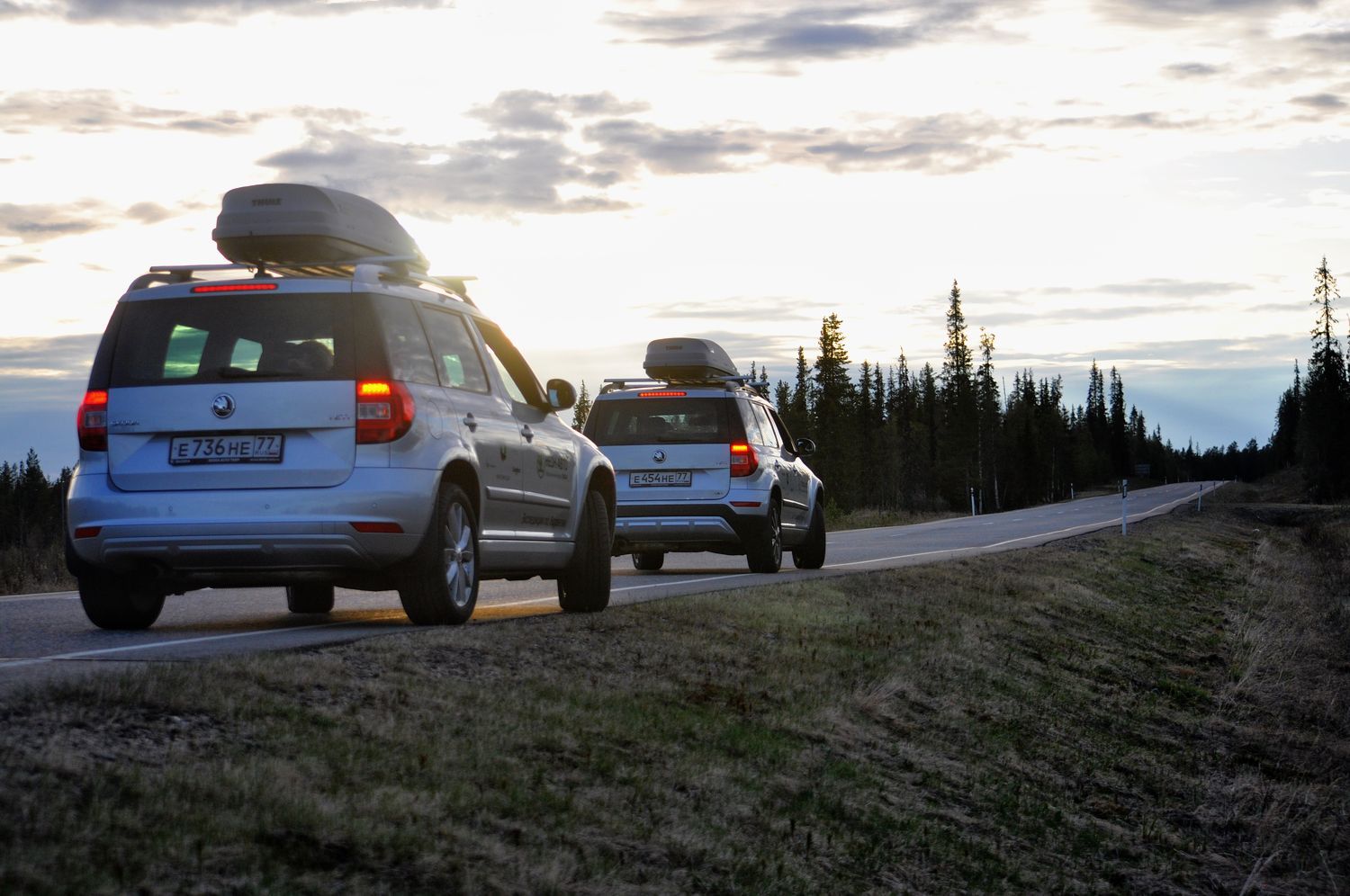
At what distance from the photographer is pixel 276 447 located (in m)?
8.05

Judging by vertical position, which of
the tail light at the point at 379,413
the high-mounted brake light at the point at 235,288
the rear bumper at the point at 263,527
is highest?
the high-mounted brake light at the point at 235,288

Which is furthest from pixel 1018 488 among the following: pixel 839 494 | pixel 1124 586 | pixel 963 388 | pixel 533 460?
pixel 533 460

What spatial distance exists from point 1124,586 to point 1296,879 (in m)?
12.8

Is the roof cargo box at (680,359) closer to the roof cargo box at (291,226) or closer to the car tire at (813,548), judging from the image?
the car tire at (813,548)

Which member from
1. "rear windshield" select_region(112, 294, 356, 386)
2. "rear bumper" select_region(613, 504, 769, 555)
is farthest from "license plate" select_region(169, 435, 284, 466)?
"rear bumper" select_region(613, 504, 769, 555)

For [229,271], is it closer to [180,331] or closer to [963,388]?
[180,331]

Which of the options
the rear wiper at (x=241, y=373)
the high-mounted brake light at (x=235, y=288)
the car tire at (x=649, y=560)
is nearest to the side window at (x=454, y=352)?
the high-mounted brake light at (x=235, y=288)

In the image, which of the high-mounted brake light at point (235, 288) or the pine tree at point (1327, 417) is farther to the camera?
the pine tree at point (1327, 417)

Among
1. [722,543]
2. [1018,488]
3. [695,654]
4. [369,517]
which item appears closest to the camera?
[369,517]

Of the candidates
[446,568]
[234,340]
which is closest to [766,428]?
[446,568]

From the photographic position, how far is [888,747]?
8.34m

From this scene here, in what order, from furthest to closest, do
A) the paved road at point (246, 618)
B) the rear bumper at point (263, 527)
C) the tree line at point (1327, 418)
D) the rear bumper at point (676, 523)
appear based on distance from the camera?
the tree line at point (1327, 418), the rear bumper at point (676, 523), the rear bumper at point (263, 527), the paved road at point (246, 618)

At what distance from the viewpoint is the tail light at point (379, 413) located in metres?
8.09

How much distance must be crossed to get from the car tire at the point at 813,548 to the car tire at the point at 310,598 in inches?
332
